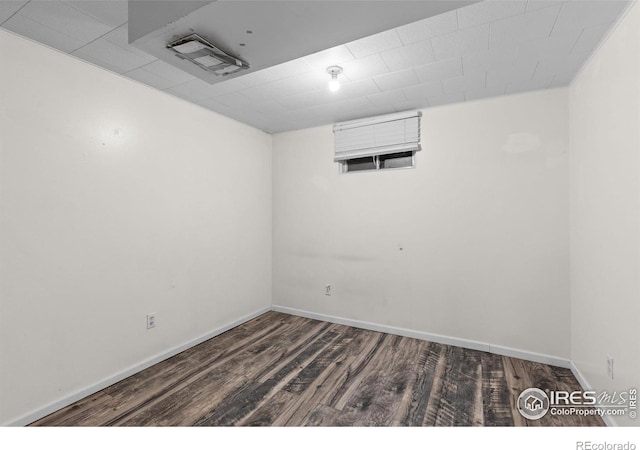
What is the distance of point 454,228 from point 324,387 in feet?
6.60

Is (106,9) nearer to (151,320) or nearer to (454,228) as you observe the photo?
(151,320)

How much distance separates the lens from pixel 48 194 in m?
2.02

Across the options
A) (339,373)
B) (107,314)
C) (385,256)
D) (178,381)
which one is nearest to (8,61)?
(107,314)

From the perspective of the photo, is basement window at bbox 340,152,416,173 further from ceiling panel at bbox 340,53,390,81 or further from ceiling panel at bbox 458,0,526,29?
ceiling panel at bbox 458,0,526,29

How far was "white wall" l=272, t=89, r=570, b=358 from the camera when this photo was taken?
2662 millimetres

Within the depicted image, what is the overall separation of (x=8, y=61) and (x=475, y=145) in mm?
3730

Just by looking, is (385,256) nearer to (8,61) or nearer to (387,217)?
(387,217)

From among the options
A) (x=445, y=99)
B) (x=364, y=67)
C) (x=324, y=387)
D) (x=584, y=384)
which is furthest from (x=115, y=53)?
(x=584, y=384)

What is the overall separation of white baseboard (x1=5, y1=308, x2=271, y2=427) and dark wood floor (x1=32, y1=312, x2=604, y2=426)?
0.16 feet

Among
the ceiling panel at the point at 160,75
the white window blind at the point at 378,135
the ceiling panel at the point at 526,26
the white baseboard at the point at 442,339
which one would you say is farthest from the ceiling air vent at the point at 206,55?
the white baseboard at the point at 442,339

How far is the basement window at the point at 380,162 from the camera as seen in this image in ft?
10.9

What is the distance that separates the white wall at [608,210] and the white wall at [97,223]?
3.38 m

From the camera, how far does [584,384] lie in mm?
2262

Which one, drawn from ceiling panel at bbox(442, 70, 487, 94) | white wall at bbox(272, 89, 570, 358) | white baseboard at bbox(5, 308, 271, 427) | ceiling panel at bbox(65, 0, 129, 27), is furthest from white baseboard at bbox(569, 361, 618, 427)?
ceiling panel at bbox(65, 0, 129, 27)
